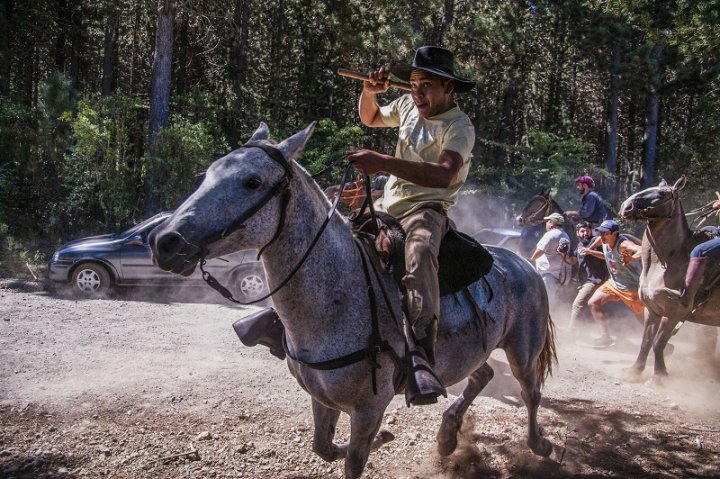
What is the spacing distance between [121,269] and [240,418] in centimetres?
660

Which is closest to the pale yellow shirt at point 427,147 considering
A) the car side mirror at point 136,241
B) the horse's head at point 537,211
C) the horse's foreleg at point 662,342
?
the horse's foreleg at point 662,342

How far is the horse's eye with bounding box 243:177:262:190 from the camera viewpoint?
2.84 metres

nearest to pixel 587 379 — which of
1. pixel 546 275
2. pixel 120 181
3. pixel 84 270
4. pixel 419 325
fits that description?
pixel 546 275

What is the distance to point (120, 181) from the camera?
14453 millimetres

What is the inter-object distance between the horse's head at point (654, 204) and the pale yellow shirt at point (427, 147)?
4.40m

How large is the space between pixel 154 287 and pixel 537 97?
72.4 ft

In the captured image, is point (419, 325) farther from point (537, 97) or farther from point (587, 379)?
point (537, 97)

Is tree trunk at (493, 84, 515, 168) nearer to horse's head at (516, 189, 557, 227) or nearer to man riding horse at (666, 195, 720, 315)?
horse's head at (516, 189, 557, 227)

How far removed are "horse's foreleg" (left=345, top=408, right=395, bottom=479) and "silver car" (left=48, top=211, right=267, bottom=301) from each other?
304 inches

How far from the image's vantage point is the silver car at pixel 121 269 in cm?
1102

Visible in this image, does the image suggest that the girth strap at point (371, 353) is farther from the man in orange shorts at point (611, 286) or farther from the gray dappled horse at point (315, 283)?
the man in orange shorts at point (611, 286)

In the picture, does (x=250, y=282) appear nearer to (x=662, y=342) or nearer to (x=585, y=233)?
(x=585, y=233)

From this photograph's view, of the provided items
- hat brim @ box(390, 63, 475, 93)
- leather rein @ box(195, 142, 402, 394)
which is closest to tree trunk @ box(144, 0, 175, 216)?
hat brim @ box(390, 63, 475, 93)

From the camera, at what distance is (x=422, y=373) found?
3287 millimetres
